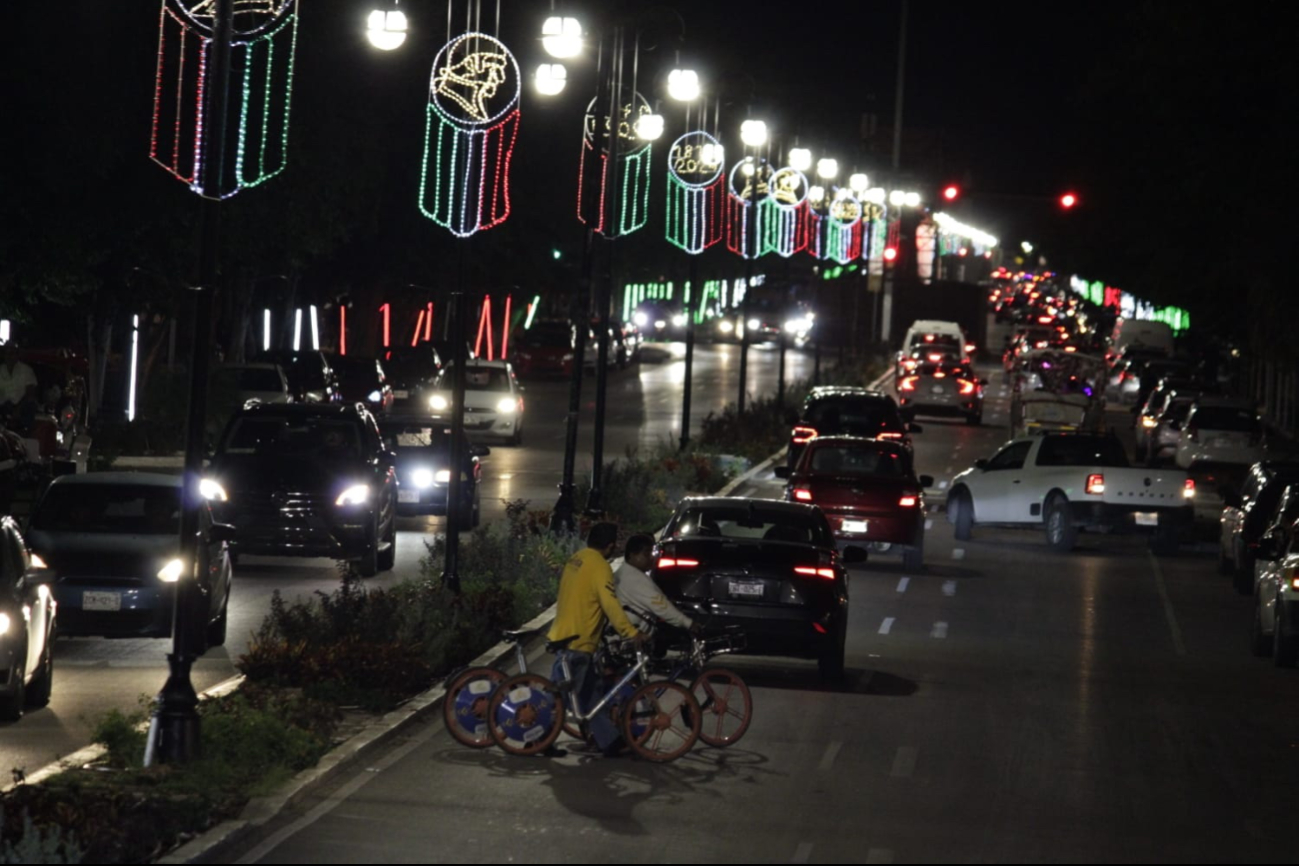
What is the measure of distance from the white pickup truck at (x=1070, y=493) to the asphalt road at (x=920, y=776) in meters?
8.62

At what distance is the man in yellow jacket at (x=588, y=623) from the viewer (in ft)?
46.8

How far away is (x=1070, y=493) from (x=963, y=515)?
6.78ft

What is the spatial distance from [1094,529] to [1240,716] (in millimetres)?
14712

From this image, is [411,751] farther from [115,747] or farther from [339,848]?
[339,848]

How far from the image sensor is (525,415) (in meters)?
59.2

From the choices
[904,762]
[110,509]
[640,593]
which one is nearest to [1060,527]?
[110,509]

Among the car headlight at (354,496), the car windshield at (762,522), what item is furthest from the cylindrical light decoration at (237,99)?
the car windshield at (762,522)

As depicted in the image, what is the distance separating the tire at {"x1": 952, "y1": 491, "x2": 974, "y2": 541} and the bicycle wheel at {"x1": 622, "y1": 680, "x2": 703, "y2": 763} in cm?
1998

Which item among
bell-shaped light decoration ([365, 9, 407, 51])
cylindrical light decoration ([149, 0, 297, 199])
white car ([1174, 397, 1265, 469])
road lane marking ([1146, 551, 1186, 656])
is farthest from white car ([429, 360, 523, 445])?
bell-shaped light decoration ([365, 9, 407, 51])

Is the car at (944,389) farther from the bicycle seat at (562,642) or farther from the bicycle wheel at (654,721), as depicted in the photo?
the bicycle seat at (562,642)

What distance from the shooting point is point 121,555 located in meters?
19.2

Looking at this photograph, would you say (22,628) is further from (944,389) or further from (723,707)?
(944,389)

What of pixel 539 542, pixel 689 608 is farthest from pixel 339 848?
pixel 539 542

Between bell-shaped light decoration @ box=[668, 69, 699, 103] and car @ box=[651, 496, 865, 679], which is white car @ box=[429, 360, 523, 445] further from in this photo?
car @ box=[651, 496, 865, 679]
